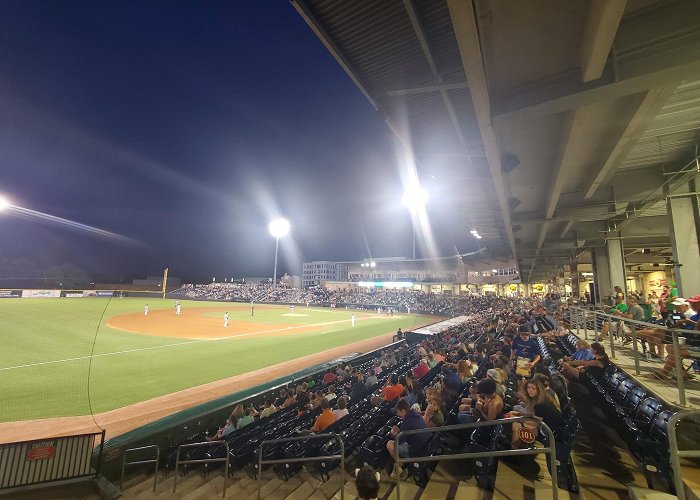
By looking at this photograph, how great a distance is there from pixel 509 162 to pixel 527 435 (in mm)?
4434

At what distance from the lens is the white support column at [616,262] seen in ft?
43.4

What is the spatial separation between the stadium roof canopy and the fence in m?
8.75

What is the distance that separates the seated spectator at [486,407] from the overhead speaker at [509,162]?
3.77m

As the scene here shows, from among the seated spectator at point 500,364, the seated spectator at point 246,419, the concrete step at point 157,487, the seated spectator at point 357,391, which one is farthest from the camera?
the seated spectator at point 357,391

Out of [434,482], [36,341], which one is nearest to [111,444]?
[434,482]

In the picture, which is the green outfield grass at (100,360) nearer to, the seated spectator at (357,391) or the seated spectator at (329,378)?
the seated spectator at (329,378)

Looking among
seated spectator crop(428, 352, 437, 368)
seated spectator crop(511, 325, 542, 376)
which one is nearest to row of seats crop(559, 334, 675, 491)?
seated spectator crop(511, 325, 542, 376)

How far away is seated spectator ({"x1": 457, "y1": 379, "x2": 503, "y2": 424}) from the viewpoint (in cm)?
467

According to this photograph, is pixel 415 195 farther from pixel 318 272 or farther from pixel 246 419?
pixel 318 272

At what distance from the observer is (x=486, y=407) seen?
15.8ft

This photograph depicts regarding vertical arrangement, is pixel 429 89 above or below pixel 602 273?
above

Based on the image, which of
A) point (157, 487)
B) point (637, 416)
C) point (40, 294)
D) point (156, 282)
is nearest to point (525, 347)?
point (637, 416)

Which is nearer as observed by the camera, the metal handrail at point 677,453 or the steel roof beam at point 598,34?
the metal handrail at point 677,453

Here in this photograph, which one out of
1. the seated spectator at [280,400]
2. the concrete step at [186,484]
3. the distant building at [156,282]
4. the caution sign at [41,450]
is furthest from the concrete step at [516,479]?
the distant building at [156,282]
